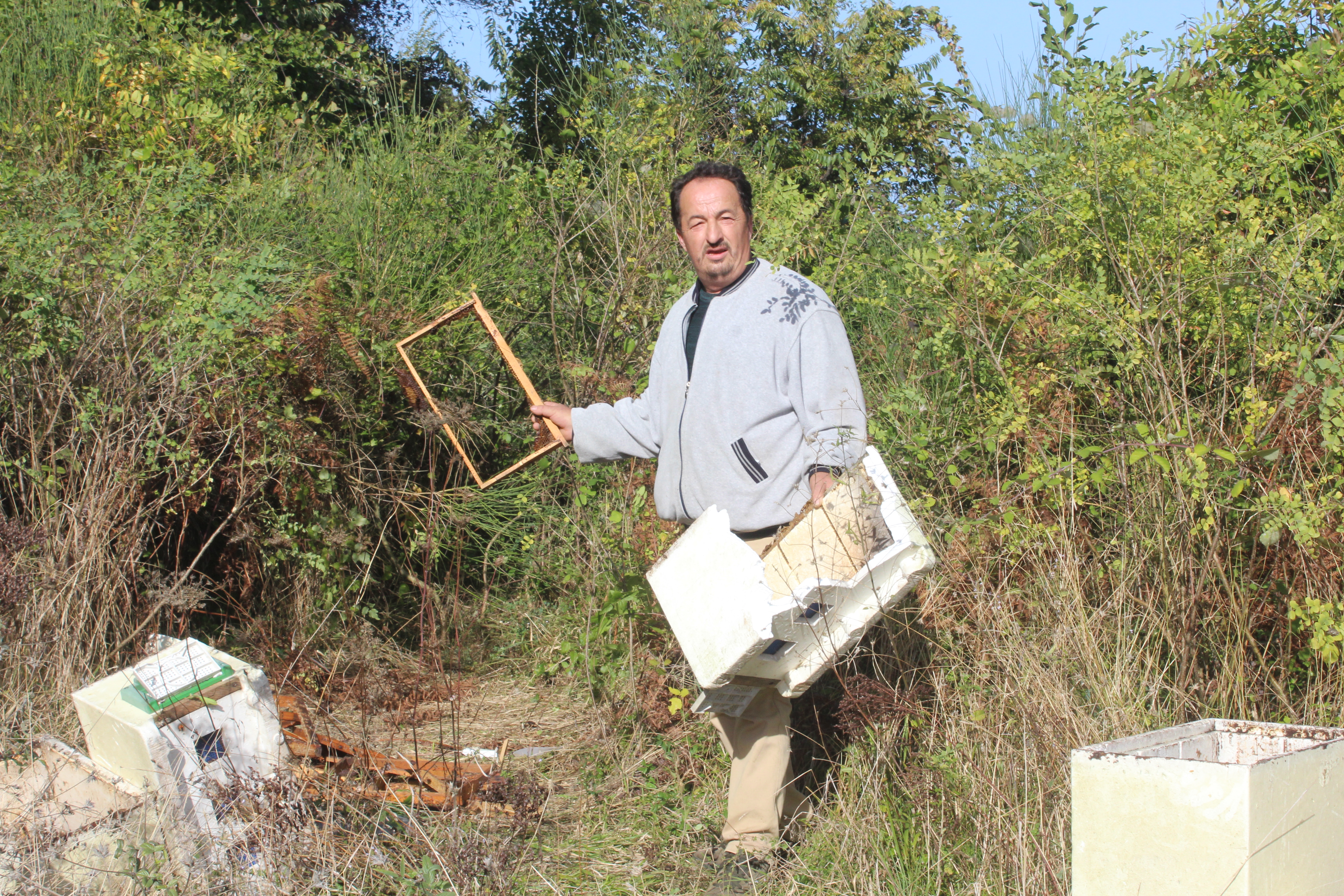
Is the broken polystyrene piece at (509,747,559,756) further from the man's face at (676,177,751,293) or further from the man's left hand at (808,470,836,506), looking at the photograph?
the man's face at (676,177,751,293)

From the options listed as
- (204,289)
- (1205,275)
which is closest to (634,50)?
(204,289)

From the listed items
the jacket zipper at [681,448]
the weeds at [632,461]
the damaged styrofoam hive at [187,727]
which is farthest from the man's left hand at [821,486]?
the damaged styrofoam hive at [187,727]

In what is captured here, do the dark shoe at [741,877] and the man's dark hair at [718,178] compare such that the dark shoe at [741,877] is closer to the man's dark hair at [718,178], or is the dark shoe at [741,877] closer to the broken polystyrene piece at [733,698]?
the broken polystyrene piece at [733,698]

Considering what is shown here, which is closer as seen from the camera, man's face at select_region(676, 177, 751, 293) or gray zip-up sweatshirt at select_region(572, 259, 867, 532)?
gray zip-up sweatshirt at select_region(572, 259, 867, 532)

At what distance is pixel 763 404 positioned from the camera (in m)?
2.83

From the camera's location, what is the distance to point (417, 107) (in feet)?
25.4

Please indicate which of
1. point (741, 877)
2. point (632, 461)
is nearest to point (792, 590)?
point (741, 877)

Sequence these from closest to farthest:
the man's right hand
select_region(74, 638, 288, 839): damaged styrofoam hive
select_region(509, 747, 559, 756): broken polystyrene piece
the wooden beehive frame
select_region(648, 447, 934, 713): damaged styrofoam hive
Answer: select_region(648, 447, 934, 713): damaged styrofoam hive < select_region(74, 638, 288, 839): damaged styrofoam hive < the man's right hand < the wooden beehive frame < select_region(509, 747, 559, 756): broken polystyrene piece

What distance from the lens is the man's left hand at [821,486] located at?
2.71m

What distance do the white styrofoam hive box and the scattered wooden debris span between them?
1683 mm

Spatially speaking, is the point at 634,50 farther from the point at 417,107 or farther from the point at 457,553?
the point at 457,553

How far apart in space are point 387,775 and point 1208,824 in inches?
93.4

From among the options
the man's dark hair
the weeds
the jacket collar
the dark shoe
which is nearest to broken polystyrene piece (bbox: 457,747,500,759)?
the weeds

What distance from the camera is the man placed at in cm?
278
